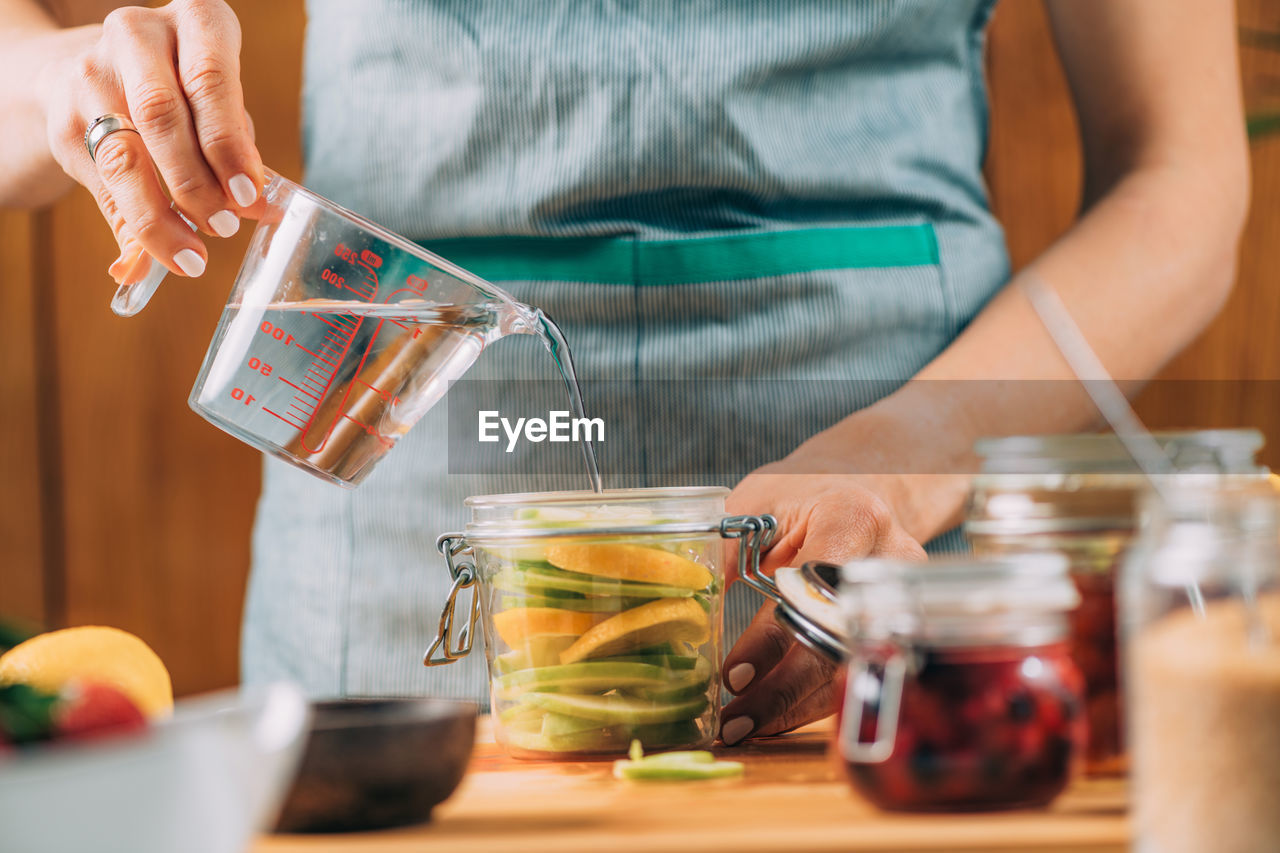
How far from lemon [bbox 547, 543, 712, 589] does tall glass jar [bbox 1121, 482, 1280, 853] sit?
22 cm

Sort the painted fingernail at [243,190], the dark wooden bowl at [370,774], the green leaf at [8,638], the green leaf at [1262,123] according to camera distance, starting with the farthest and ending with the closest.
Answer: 1. the green leaf at [1262,123]
2. the green leaf at [8,638]
3. the painted fingernail at [243,190]
4. the dark wooden bowl at [370,774]

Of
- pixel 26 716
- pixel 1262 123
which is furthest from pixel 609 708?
pixel 1262 123

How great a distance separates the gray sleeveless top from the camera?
0.89 meters

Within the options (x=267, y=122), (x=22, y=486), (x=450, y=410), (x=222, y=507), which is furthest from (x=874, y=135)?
(x=22, y=486)

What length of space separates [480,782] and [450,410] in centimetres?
46

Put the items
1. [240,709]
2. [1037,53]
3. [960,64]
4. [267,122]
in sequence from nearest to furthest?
1. [240,709]
2. [960,64]
3. [1037,53]
4. [267,122]

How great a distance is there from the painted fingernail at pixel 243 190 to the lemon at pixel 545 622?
275 millimetres

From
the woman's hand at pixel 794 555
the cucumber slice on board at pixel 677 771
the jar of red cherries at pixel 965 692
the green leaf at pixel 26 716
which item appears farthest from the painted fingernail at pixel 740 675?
the green leaf at pixel 26 716

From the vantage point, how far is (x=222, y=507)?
1642mm

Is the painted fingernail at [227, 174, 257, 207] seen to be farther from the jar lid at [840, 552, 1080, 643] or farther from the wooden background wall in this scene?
the wooden background wall

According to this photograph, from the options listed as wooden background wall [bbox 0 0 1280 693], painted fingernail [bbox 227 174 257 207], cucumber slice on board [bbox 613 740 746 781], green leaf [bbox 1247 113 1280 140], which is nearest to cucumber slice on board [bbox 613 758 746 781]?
cucumber slice on board [bbox 613 740 746 781]

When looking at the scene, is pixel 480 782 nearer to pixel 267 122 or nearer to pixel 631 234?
pixel 631 234

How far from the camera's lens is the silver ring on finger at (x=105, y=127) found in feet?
2.24

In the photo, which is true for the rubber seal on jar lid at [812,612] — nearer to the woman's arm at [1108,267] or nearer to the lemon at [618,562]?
the lemon at [618,562]
